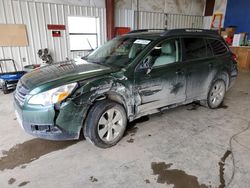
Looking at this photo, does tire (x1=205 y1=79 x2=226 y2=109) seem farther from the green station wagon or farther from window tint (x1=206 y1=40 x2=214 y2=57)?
window tint (x1=206 y1=40 x2=214 y2=57)

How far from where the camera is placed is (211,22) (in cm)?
916

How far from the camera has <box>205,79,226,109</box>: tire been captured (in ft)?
→ 11.4

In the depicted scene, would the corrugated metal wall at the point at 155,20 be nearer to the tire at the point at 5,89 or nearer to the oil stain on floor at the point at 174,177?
the tire at the point at 5,89

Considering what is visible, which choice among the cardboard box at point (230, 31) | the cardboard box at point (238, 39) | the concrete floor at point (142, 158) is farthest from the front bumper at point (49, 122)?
the cardboard box at point (230, 31)

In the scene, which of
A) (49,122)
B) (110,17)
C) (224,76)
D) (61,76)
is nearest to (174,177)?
(49,122)

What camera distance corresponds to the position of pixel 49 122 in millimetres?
1984

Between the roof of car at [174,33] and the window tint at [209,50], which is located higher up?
the roof of car at [174,33]

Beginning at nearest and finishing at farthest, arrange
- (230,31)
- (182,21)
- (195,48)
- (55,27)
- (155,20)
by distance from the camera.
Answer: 1. (195,48)
2. (55,27)
3. (155,20)
4. (230,31)
5. (182,21)

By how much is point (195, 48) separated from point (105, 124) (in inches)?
75.4

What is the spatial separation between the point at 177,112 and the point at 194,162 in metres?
1.44

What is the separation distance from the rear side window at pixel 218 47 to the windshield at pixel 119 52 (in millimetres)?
1411

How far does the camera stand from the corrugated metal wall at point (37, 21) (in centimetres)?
525

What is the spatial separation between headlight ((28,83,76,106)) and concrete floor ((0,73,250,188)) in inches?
27.9

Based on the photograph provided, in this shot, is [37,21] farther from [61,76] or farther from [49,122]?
[49,122]
